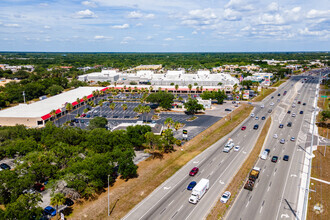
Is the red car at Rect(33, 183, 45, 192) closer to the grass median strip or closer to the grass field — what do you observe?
the grass median strip

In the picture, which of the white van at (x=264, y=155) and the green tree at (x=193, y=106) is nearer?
the white van at (x=264, y=155)

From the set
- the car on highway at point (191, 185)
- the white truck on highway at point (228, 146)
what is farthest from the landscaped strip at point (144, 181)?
the car on highway at point (191, 185)

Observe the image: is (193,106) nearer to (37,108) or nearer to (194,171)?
(194,171)

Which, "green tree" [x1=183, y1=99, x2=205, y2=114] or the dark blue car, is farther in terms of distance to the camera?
"green tree" [x1=183, y1=99, x2=205, y2=114]

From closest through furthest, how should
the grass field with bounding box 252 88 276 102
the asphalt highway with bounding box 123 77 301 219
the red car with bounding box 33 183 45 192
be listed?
1. the asphalt highway with bounding box 123 77 301 219
2. the red car with bounding box 33 183 45 192
3. the grass field with bounding box 252 88 276 102

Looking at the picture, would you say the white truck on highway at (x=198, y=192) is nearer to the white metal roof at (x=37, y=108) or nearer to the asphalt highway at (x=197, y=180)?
the asphalt highway at (x=197, y=180)

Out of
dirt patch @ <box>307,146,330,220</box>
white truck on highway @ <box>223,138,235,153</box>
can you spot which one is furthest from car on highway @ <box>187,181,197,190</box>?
white truck on highway @ <box>223,138,235,153</box>

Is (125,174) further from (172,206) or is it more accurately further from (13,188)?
(13,188)
